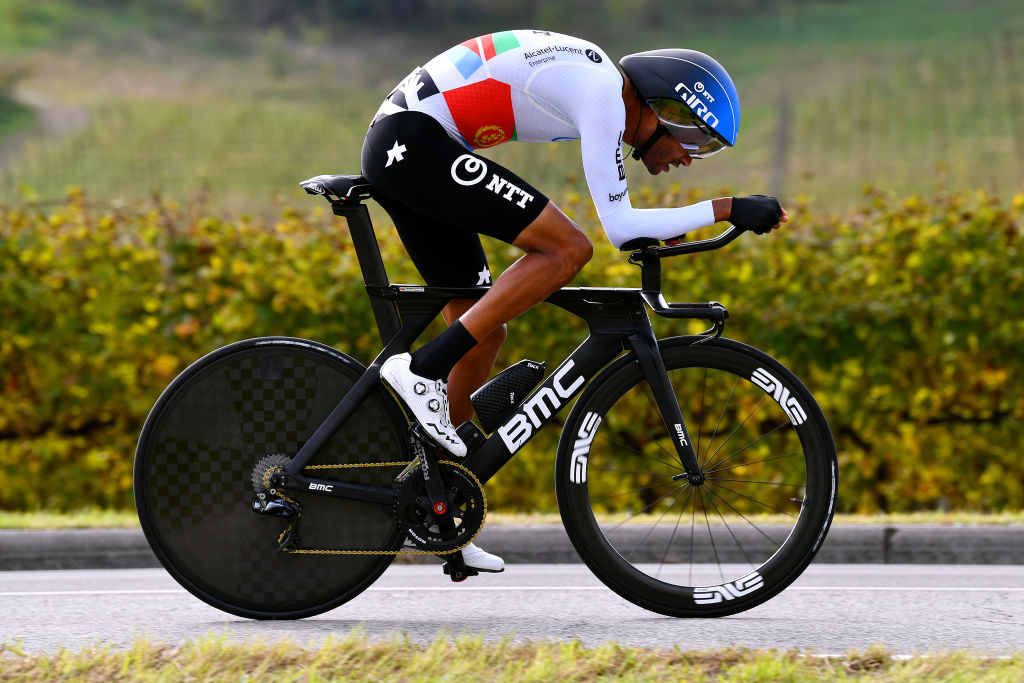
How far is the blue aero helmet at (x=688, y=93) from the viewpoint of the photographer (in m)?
3.95

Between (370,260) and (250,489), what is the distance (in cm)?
85

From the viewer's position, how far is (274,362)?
420 centimetres

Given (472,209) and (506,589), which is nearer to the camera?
(472,209)

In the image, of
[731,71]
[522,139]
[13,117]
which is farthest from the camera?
[731,71]

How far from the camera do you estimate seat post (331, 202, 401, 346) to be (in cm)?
406

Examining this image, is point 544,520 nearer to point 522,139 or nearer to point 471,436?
point 471,436

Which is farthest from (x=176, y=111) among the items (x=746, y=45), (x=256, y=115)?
(x=746, y=45)

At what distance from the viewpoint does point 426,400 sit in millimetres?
3994

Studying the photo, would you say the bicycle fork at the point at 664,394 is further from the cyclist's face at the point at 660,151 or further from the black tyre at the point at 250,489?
the black tyre at the point at 250,489

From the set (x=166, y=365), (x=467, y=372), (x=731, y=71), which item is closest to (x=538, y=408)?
(x=467, y=372)

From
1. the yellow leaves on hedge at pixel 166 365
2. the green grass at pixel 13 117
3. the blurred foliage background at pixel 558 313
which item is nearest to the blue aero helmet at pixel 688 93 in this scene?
the blurred foliage background at pixel 558 313

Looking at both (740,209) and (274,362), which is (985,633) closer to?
(740,209)

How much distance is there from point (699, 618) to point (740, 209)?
135 centimetres

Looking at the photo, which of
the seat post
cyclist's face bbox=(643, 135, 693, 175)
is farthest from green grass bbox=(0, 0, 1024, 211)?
the seat post
